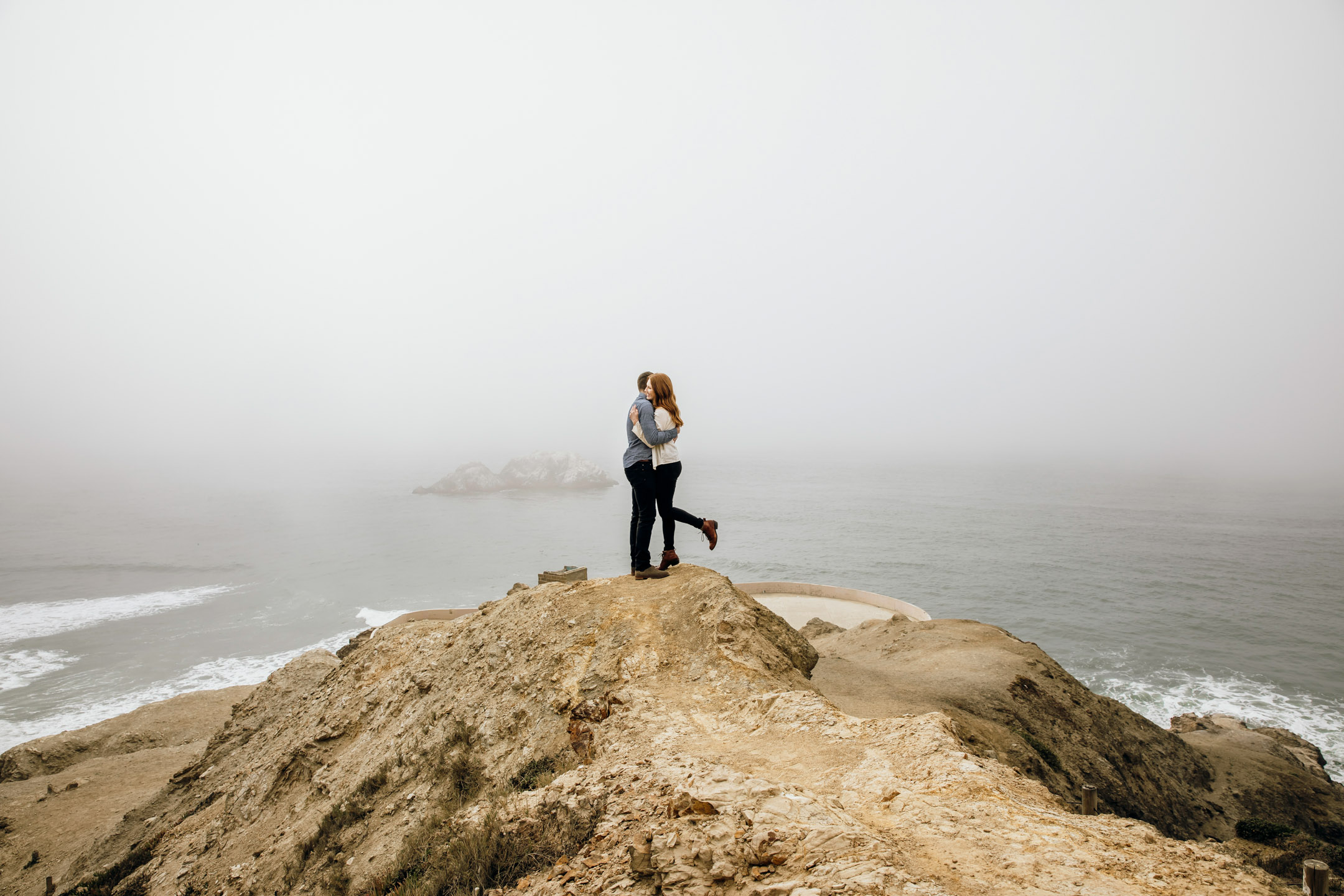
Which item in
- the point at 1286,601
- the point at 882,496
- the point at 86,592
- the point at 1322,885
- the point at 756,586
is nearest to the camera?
the point at 1322,885

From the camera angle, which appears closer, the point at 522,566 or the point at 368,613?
the point at 368,613

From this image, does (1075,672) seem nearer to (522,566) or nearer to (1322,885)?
(1322,885)

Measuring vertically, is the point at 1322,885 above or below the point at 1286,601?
above

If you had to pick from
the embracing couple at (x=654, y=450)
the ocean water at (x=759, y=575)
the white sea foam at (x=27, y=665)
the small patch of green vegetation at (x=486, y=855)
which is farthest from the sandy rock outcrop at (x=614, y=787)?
the white sea foam at (x=27, y=665)

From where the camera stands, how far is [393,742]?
6.80 metres

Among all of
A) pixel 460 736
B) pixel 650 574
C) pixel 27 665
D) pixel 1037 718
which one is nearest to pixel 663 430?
pixel 650 574

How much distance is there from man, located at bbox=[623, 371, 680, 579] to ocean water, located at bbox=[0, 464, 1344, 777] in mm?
23889

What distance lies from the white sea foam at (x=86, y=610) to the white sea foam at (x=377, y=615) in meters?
12.7

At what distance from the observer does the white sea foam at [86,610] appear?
3331cm

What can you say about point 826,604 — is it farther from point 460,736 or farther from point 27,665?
point 27,665

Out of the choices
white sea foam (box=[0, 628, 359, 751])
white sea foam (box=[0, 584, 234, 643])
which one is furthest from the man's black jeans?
white sea foam (box=[0, 584, 234, 643])

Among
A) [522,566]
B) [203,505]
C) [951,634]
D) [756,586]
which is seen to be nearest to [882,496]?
[522,566]

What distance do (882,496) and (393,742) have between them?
285 ft

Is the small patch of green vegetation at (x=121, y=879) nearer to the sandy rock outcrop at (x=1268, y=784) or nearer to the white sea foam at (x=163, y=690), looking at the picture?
the white sea foam at (x=163, y=690)
